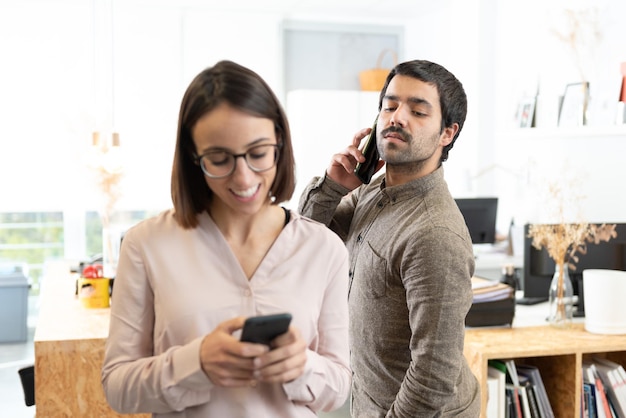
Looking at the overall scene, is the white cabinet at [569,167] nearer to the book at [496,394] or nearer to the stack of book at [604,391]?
the stack of book at [604,391]

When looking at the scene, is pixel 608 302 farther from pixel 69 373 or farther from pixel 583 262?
pixel 69 373

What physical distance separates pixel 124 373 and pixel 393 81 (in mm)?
1096

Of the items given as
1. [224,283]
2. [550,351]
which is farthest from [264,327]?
[550,351]

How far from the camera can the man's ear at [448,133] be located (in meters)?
Answer: 1.92

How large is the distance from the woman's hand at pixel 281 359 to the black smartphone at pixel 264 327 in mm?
15

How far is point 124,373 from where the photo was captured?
112cm

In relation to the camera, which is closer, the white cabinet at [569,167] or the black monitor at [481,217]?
the white cabinet at [569,167]

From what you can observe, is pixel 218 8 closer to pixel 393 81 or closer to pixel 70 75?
pixel 70 75

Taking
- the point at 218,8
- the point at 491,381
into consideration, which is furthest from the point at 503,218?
the point at 491,381

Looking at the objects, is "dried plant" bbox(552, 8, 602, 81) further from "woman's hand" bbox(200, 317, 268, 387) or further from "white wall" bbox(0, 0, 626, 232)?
"woman's hand" bbox(200, 317, 268, 387)

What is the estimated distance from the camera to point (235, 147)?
1.11m

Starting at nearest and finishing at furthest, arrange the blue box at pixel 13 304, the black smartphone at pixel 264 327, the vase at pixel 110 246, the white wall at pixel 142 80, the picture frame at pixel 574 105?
the black smartphone at pixel 264 327 → the vase at pixel 110 246 → the picture frame at pixel 574 105 → the blue box at pixel 13 304 → the white wall at pixel 142 80

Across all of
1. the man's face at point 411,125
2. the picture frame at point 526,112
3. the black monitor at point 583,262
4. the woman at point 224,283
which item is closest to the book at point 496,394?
the black monitor at point 583,262

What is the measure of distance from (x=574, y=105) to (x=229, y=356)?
4.40m
